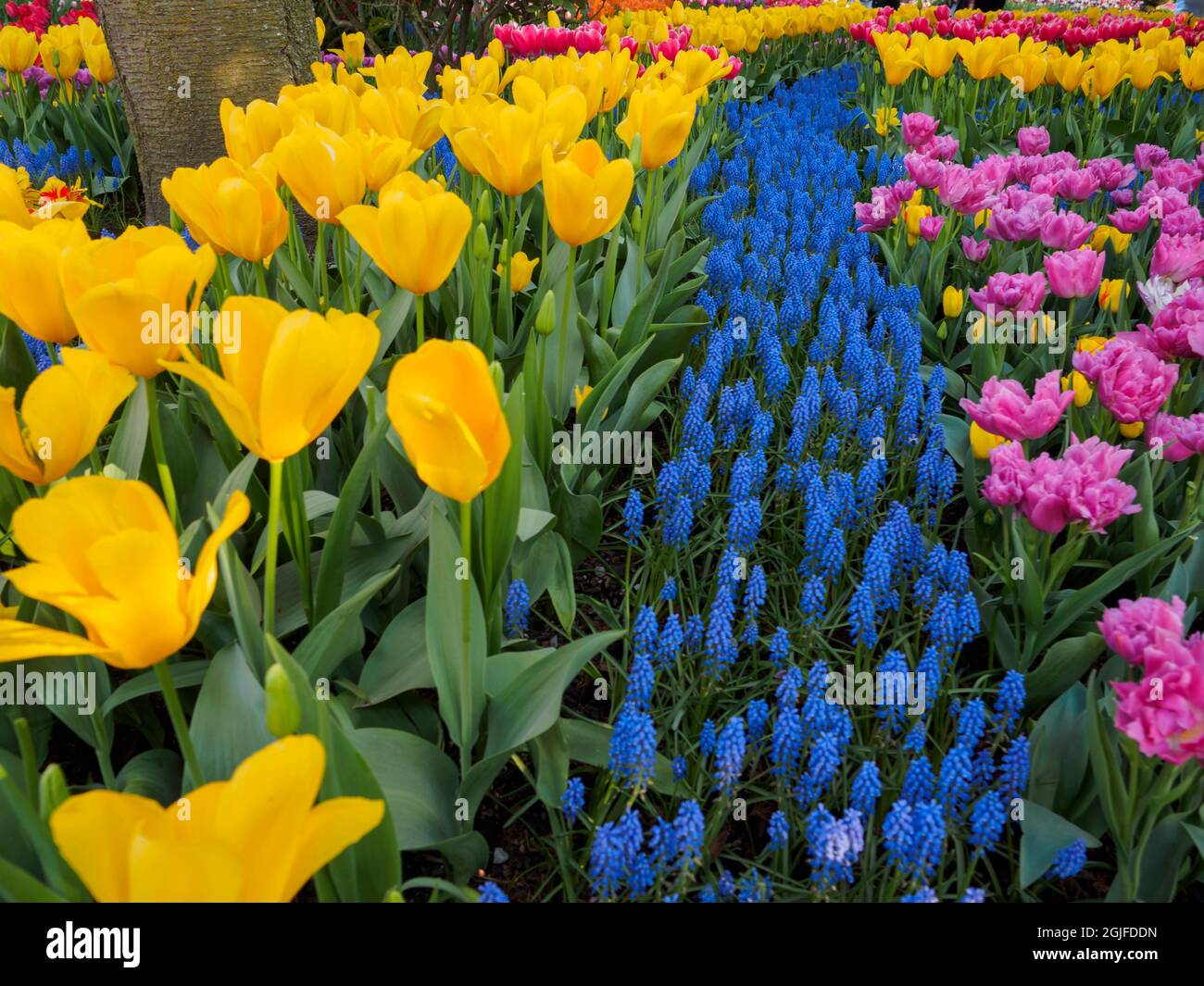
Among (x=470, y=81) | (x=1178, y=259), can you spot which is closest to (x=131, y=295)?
(x=470, y=81)

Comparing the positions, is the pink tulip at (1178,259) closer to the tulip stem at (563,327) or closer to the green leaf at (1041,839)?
the tulip stem at (563,327)

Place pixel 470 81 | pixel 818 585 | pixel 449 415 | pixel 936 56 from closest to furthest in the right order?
pixel 449 415 < pixel 818 585 < pixel 470 81 < pixel 936 56

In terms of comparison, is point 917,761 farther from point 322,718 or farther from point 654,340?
point 654,340

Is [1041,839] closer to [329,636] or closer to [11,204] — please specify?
[329,636]

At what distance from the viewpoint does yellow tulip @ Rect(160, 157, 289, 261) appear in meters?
1.45

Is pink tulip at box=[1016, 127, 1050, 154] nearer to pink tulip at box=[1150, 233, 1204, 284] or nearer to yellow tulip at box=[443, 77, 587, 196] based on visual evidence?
pink tulip at box=[1150, 233, 1204, 284]

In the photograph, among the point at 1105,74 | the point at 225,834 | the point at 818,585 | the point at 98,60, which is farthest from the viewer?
the point at 1105,74

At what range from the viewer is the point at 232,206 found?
1.45 metres

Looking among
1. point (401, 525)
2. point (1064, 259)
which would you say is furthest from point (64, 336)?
point (1064, 259)

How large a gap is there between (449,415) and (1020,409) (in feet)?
3.59

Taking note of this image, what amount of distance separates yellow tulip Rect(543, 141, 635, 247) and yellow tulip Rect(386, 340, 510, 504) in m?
0.76

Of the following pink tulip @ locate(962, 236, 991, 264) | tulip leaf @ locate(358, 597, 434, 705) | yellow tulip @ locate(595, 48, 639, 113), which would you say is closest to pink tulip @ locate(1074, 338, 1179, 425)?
pink tulip @ locate(962, 236, 991, 264)

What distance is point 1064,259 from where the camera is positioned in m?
2.25

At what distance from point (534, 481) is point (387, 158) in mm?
636
